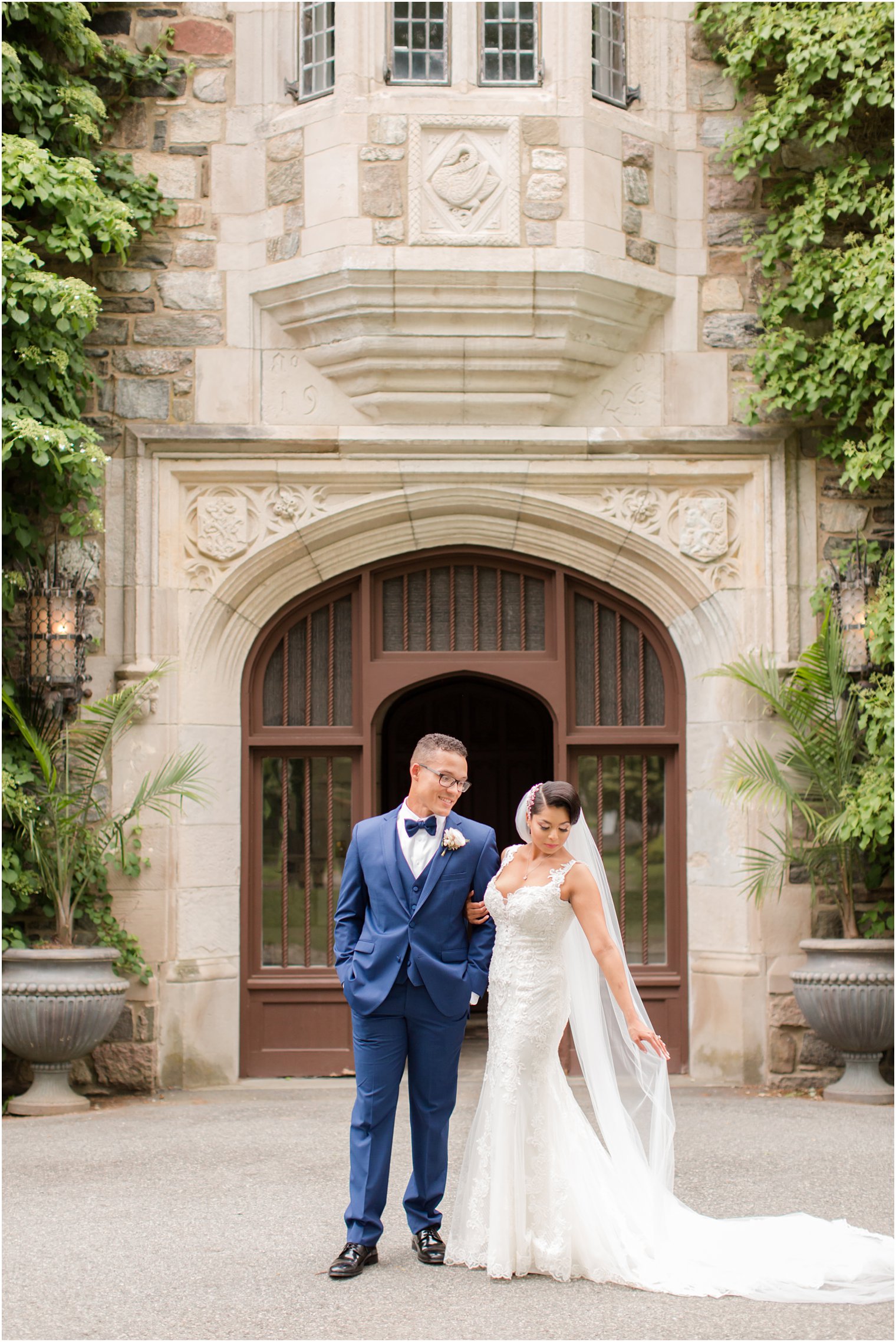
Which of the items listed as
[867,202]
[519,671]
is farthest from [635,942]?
[867,202]

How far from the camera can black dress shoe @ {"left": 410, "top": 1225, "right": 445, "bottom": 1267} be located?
4.06 metres

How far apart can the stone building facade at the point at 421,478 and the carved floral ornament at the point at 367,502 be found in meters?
0.02

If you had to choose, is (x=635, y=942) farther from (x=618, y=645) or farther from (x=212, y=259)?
(x=212, y=259)

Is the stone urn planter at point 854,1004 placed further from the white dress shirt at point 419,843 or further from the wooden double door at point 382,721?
the white dress shirt at point 419,843

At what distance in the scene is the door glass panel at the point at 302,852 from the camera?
25.3ft

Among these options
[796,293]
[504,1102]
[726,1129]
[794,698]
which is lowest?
[726,1129]

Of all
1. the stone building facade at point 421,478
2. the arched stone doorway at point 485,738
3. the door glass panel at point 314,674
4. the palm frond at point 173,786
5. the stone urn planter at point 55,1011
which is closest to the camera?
the stone urn planter at point 55,1011

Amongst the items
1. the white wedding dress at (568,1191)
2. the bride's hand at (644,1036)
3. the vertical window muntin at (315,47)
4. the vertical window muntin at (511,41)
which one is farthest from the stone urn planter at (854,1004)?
the vertical window muntin at (315,47)

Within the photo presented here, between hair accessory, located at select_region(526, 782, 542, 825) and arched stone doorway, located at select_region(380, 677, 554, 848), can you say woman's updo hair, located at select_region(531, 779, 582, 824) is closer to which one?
hair accessory, located at select_region(526, 782, 542, 825)

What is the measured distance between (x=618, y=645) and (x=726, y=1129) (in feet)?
8.92

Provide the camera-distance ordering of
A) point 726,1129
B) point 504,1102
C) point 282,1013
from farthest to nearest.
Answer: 1. point 282,1013
2. point 726,1129
3. point 504,1102

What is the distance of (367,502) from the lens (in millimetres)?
7496

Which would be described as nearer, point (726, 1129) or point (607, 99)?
point (726, 1129)

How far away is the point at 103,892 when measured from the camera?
23.9 feet
